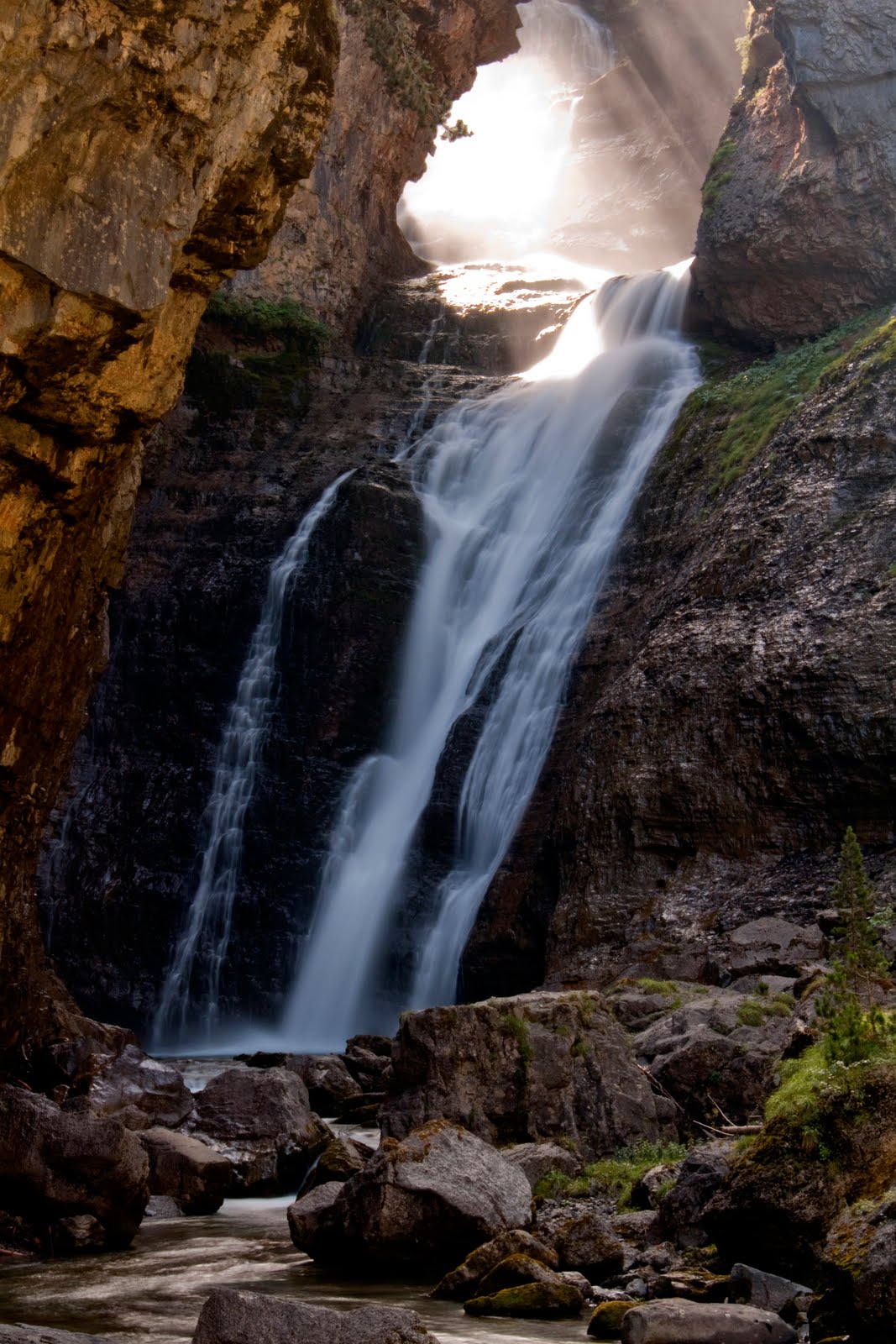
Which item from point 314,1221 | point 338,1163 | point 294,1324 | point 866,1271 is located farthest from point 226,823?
point 866,1271

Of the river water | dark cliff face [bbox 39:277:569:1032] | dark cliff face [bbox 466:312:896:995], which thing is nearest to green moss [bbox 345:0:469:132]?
dark cliff face [bbox 466:312:896:995]

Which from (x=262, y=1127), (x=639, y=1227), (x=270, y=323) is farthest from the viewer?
(x=270, y=323)

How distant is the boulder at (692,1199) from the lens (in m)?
8.44

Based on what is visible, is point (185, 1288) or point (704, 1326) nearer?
point (704, 1326)

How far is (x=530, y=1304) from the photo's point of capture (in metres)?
7.69

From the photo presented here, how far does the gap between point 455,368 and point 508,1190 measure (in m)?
31.0

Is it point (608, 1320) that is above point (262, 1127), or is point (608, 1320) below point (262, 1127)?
above

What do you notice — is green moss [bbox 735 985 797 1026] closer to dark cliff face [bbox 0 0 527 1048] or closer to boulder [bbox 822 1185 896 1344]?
boulder [bbox 822 1185 896 1344]

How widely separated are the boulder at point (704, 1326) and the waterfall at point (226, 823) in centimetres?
1878

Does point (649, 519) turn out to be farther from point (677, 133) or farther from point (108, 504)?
point (677, 133)

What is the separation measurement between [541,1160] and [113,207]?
8092mm

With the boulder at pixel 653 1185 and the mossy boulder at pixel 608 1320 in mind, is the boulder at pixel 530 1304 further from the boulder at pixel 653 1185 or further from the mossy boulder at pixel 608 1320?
the boulder at pixel 653 1185

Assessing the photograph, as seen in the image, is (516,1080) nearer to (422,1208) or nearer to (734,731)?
(422,1208)

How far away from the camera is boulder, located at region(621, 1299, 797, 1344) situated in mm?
6477
